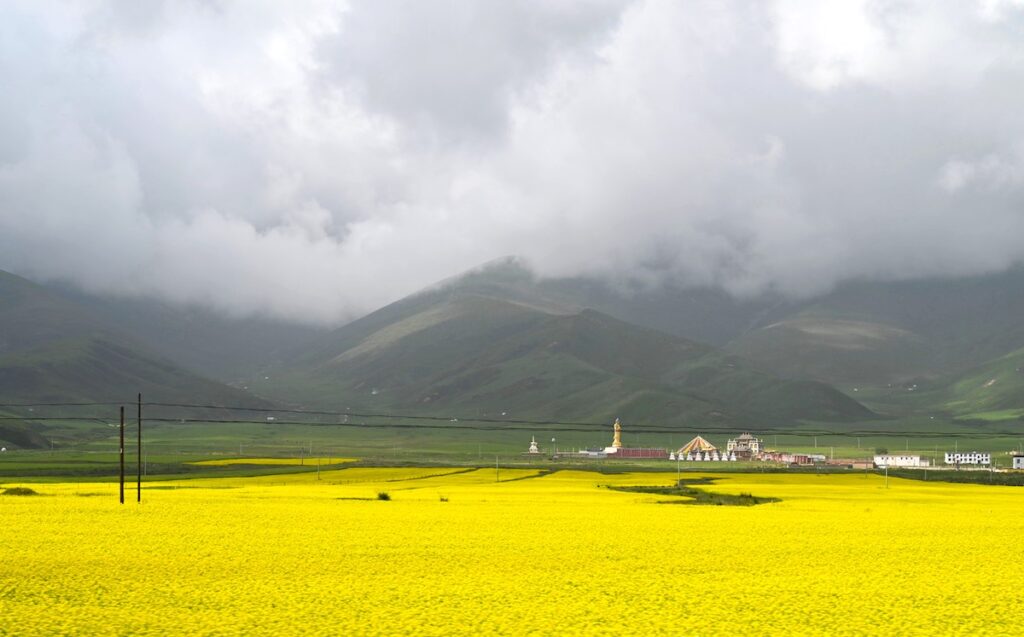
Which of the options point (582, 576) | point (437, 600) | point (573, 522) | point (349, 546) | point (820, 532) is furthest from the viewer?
point (573, 522)

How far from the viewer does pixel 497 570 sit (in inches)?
1650

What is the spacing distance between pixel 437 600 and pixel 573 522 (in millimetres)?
30543

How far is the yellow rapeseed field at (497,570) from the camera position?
102ft

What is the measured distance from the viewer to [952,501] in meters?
94.9

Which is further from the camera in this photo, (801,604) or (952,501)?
(952,501)

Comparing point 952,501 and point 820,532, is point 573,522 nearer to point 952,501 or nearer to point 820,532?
point 820,532

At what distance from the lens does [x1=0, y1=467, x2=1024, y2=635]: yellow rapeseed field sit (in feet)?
102

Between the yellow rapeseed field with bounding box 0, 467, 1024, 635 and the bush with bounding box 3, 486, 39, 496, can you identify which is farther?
the bush with bounding box 3, 486, 39, 496

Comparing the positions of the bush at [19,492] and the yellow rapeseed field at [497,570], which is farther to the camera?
the bush at [19,492]

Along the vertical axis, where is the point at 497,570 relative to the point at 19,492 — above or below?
above

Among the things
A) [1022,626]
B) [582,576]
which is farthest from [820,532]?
[1022,626]

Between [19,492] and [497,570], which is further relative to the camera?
[19,492]

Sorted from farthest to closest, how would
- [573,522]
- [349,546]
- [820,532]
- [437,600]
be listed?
[573,522]
[820,532]
[349,546]
[437,600]

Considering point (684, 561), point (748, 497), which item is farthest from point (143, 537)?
point (748, 497)
